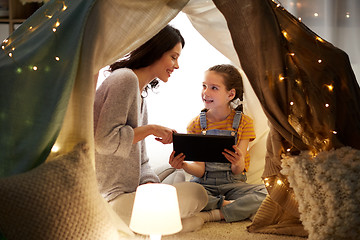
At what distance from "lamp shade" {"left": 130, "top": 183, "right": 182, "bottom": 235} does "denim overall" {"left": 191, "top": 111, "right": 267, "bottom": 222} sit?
27.8 inches

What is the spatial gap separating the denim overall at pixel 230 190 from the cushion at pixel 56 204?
808mm

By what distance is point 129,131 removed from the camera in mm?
1758

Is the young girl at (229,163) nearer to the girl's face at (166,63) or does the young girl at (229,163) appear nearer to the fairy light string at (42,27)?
the girl's face at (166,63)

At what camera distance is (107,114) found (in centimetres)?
176

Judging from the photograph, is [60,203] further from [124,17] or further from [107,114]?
[124,17]

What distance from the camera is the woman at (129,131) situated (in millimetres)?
1762

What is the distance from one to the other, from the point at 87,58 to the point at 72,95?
0.48 ft

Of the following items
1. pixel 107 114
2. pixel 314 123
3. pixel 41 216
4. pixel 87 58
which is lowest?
pixel 41 216

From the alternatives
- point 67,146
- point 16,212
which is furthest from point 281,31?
point 16,212

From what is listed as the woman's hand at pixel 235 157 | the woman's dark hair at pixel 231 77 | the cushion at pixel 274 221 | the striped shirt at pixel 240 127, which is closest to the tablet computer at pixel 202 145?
the woman's hand at pixel 235 157

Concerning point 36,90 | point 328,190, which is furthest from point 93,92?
point 328,190

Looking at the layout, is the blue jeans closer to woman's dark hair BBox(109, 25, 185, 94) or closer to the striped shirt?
the striped shirt

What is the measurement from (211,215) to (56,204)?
3.13 ft

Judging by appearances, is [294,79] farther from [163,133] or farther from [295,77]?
[163,133]
